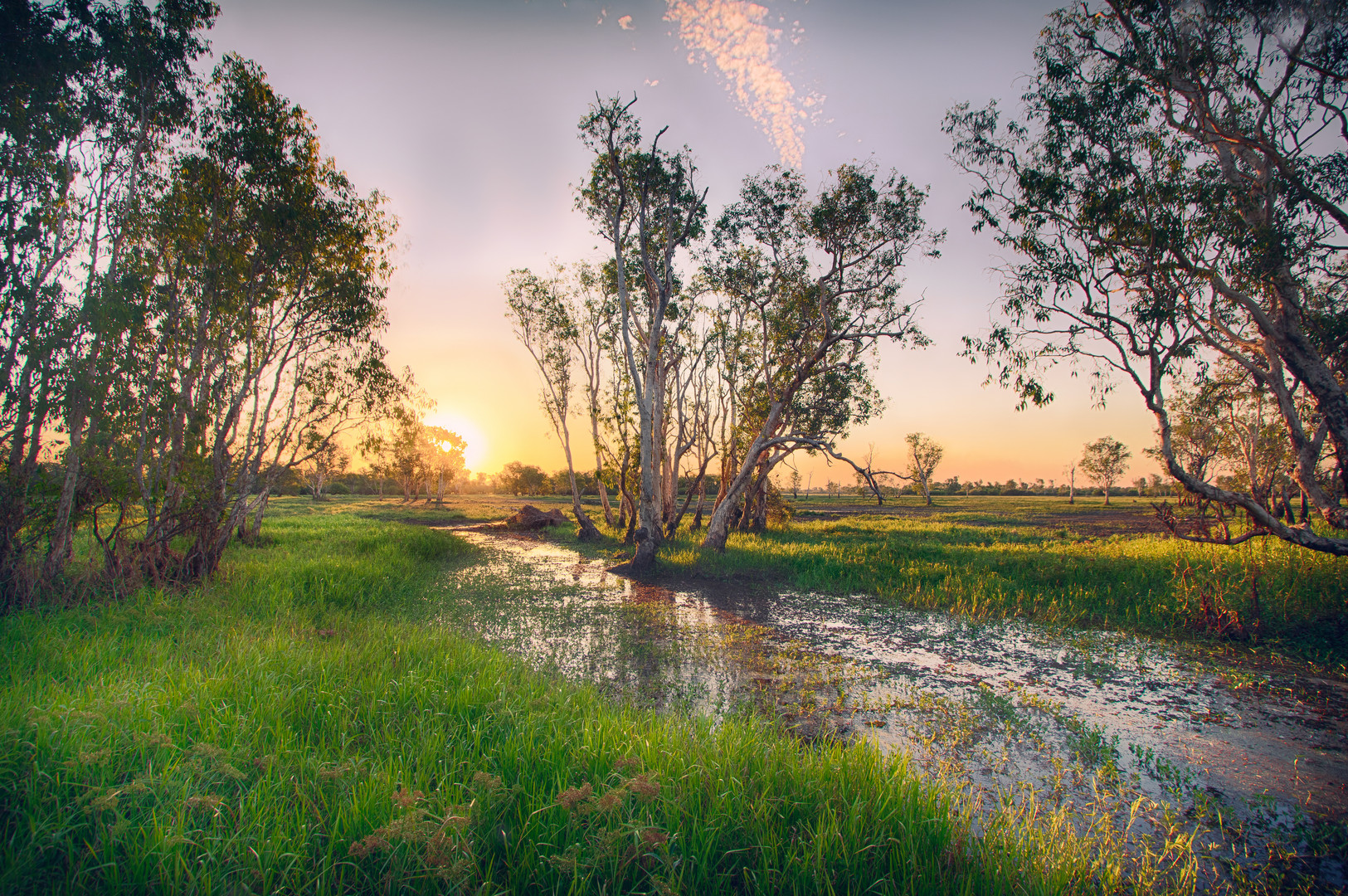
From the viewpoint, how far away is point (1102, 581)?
440 inches

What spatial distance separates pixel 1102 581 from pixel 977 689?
7830mm

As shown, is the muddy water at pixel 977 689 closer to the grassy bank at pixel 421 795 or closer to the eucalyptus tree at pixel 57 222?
the grassy bank at pixel 421 795

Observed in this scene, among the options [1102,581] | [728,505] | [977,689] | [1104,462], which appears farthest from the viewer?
[1104,462]

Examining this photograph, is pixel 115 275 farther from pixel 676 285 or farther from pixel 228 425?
pixel 676 285

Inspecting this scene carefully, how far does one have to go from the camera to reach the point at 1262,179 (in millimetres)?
9586

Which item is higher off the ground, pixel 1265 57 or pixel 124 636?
pixel 1265 57

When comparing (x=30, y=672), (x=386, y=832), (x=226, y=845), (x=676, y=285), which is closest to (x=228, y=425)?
(x=30, y=672)

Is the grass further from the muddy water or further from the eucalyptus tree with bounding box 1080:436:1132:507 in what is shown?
the eucalyptus tree with bounding box 1080:436:1132:507

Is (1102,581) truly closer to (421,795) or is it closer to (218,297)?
(421,795)

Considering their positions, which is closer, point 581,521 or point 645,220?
point 645,220

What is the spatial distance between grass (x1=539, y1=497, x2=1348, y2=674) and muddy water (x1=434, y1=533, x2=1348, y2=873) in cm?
123

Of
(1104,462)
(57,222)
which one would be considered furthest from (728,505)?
(1104,462)

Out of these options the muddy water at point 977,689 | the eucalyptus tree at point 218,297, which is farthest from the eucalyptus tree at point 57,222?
the muddy water at point 977,689

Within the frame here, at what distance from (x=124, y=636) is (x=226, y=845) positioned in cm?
549
